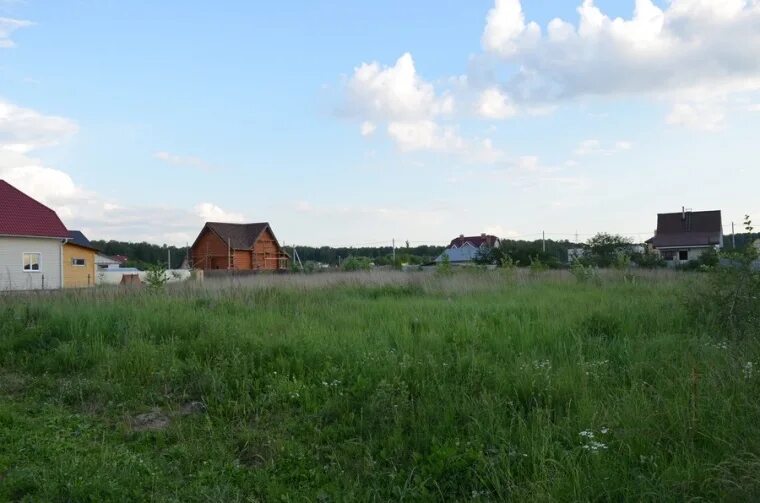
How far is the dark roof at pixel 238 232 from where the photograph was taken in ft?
165

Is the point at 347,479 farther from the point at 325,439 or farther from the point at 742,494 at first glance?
the point at 742,494

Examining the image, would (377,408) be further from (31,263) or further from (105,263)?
(105,263)

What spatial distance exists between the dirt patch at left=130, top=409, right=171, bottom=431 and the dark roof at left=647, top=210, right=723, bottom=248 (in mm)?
59957

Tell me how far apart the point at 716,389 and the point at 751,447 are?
888 mm

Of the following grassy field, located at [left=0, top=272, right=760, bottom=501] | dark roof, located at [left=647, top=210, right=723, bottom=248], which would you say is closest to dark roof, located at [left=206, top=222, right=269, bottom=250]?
dark roof, located at [left=647, top=210, right=723, bottom=248]

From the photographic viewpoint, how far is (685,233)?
188ft

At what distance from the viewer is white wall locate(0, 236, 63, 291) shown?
90.1ft

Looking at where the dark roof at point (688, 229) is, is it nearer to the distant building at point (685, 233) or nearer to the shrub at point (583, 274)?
the distant building at point (685, 233)

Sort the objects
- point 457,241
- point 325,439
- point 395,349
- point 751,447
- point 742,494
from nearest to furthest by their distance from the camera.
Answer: point 742,494, point 751,447, point 325,439, point 395,349, point 457,241

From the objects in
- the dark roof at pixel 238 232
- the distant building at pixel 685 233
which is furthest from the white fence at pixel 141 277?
the distant building at pixel 685 233

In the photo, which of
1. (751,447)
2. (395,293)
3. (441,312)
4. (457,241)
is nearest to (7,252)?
(395,293)

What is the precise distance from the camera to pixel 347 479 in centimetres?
359

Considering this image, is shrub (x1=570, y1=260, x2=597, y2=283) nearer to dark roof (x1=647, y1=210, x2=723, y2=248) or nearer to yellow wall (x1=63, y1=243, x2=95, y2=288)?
yellow wall (x1=63, y1=243, x2=95, y2=288)

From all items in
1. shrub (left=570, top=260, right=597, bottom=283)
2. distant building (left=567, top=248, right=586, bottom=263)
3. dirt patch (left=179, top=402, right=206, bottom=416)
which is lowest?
dirt patch (left=179, top=402, right=206, bottom=416)
